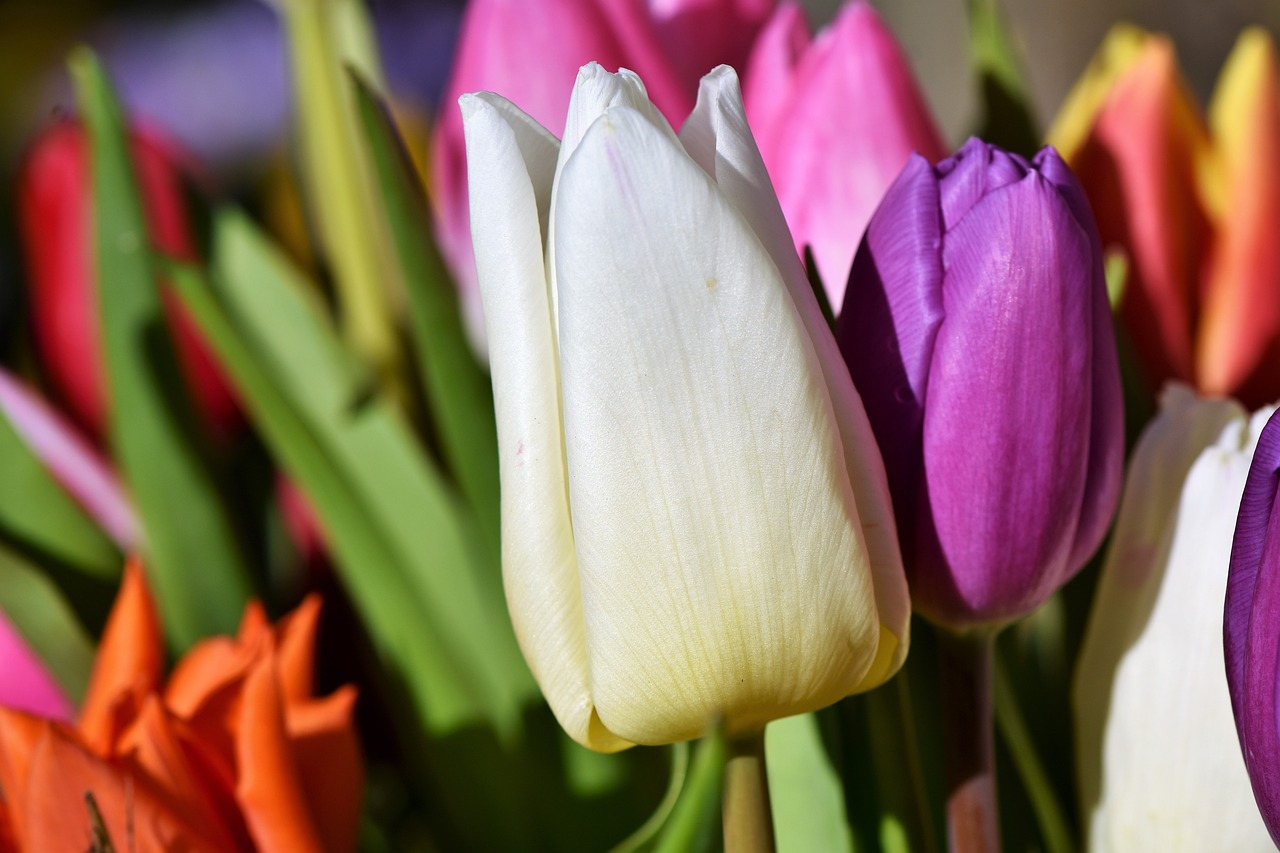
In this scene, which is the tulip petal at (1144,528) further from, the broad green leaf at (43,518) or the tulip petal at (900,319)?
the broad green leaf at (43,518)

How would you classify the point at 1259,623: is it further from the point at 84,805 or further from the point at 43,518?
the point at 43,518

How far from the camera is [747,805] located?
0.61 feet

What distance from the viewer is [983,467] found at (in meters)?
0.17

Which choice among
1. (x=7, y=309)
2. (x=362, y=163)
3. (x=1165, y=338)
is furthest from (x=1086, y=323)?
(x=7, y=309)

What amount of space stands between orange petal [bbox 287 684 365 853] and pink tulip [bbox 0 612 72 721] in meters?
0.08

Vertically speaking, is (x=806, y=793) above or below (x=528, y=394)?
below

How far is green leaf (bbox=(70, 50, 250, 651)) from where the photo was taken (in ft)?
1.01

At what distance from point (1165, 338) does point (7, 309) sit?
38.1 inches

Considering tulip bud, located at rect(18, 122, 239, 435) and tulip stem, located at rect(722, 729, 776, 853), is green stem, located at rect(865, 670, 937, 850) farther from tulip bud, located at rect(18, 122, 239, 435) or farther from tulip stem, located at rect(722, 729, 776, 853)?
tulip bud, located at rect(18, 122, 239, 435)

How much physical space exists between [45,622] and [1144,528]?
237 millimetres

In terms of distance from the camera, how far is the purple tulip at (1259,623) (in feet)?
0.51

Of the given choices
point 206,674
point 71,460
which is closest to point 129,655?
point 206,674

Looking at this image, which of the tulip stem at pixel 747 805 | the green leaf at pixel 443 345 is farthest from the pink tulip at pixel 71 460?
the tulip stem at pixel 747 805

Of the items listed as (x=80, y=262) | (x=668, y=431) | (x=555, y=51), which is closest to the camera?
(x=668, y=431)
